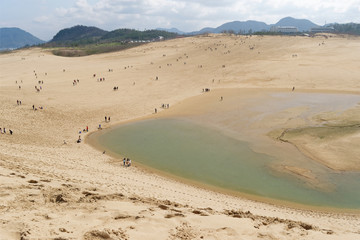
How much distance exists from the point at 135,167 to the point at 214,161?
21.6 ft

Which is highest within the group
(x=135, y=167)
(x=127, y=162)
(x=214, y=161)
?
(x=127, y=162)

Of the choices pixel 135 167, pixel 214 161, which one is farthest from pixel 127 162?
pixel 214 161

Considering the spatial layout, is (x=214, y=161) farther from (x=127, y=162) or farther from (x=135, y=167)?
(x=127, y=162)

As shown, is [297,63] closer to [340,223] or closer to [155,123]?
[155,123]

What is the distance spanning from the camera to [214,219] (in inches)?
382

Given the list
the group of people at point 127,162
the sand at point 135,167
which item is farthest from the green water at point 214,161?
the sand at point 135,167

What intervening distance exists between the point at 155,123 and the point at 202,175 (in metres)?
13.2

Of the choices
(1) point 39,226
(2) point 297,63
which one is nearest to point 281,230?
(1) point 39,226

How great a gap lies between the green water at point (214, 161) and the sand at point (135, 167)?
146cm

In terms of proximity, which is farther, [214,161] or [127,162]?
[214,161]

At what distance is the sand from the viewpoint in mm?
8688

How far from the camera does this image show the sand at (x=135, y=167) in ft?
28.5

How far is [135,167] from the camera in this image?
20.2 meters

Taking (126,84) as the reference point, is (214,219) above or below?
below
